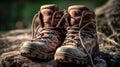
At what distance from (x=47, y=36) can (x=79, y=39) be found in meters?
0.21

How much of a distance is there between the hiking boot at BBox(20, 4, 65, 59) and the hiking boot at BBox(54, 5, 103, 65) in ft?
0.23

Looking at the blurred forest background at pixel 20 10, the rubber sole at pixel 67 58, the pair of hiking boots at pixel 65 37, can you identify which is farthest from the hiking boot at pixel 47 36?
the blurred forest background at pixel 20 10

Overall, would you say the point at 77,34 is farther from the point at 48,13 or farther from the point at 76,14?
the point at 48,13

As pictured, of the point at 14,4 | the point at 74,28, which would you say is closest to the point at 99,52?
the point at 74,28

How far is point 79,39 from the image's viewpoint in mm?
2326

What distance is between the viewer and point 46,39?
92.7 inches

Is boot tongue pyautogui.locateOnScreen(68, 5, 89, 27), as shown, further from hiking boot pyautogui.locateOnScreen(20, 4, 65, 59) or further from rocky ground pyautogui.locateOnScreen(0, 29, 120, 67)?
rocky ground pyautogui.locateOnScreen(0, 29, 120, 67)

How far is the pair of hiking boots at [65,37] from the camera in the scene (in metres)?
2.22

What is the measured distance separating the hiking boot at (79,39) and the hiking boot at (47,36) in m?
0.07

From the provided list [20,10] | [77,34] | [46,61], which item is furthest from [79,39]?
[20,10]

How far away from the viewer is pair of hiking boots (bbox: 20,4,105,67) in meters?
2.22

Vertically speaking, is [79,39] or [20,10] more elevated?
[79,39]

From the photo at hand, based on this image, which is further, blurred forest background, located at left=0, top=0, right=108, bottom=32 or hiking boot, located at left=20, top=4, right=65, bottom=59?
blurred forest background, located at left=0, top=0, right=108, bottom=32

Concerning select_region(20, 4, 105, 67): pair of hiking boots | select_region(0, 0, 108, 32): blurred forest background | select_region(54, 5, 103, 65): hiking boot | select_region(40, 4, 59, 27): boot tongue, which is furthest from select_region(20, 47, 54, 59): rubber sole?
select_region(0, 0, 108, 32): blurred forest background
